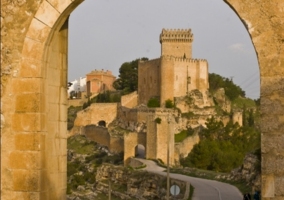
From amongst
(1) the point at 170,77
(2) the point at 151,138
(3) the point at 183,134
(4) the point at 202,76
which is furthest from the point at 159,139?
(4) the point at 202,76

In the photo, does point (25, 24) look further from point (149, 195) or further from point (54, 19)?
point (149, 195)

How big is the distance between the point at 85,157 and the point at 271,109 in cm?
4023

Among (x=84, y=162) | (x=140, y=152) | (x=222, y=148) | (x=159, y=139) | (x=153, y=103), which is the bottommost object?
(x=84, y=162)

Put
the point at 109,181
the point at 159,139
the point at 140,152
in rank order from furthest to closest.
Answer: the point at 140,152 < the point at 159,139 < the point at 109,181

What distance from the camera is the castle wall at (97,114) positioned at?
198 feet

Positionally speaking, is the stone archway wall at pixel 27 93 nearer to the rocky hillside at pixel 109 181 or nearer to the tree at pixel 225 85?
the rocky hillside at pixel 109 181

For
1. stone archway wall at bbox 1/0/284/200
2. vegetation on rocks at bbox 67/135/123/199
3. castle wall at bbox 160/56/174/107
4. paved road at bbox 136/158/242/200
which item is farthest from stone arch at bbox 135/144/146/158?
stone archway wall at bbox 1/0/284/200

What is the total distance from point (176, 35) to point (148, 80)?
36.4 ft

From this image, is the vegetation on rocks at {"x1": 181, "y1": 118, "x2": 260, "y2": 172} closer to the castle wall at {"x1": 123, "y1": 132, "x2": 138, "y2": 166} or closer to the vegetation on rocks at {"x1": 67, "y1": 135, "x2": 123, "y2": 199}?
the castle wall at {"x1": 123, "y1": 132, "x2": 138, "y2": 166}

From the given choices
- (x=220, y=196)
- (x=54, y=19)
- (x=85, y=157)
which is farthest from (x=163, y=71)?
(x=54, y=19)

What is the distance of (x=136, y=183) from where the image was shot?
29422mm

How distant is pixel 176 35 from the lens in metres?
68.8

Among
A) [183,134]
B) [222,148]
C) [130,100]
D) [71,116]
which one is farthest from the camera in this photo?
A: [71,116]

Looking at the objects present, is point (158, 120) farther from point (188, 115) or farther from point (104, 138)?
point (188, 115)
